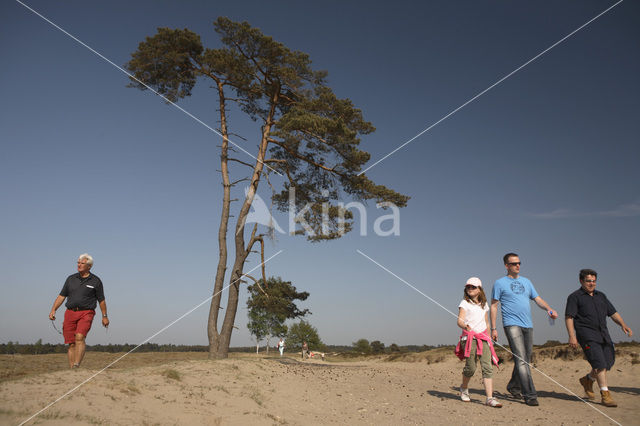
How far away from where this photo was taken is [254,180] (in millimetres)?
13617

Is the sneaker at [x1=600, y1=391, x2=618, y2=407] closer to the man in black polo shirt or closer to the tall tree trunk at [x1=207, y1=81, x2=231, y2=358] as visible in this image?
the man in black polo shirt

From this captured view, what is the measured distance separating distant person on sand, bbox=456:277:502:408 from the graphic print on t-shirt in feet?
1.89

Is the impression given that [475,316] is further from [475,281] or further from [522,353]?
[522,353]

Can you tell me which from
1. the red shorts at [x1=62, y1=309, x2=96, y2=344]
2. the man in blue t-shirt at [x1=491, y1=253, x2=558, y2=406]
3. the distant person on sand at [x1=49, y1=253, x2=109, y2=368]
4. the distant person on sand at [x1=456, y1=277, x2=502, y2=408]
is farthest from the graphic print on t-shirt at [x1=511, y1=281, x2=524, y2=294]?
the red shorts at [x1=62, y1=309, x2=96, y2=344]

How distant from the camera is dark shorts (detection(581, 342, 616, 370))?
6297 mm

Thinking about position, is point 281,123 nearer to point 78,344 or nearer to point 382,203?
point 382,203

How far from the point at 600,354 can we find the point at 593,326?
1.49ft

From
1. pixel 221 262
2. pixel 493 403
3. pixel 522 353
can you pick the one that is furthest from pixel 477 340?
pixel 221 262

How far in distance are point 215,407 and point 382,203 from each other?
32.9 ft

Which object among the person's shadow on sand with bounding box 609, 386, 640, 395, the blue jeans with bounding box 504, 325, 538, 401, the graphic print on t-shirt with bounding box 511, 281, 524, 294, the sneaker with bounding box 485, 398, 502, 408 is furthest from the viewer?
the person's shadow on sand with bounding box 609, 386, 640, 395

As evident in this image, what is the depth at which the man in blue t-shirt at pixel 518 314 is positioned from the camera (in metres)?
6.42

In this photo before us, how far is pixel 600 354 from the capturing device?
6.32 m

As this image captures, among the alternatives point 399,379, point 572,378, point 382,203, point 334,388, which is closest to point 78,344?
point 334,388

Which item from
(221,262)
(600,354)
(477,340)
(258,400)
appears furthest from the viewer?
(221,262)
